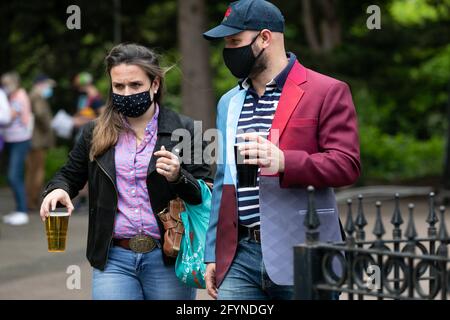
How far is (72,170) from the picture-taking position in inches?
197

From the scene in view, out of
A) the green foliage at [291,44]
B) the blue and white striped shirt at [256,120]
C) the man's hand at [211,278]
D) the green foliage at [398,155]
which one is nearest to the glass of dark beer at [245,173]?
the blue and white striped shirt at [256,120]

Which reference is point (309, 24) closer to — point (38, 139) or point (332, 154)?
point (38, 139)

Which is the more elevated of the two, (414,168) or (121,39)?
(121,39)

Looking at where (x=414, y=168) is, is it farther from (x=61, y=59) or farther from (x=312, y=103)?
(x=312, y=103)

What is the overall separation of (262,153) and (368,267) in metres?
0.64

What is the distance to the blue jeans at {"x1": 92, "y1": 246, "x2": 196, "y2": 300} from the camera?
189 inches

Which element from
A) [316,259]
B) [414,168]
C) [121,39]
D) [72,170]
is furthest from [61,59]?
[316,259]

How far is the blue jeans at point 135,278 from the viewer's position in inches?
189

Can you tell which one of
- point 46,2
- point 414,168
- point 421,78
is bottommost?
point 414,168

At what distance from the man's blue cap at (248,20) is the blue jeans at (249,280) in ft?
2.85

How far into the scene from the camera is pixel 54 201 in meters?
4.74

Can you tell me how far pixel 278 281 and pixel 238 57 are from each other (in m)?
0.94

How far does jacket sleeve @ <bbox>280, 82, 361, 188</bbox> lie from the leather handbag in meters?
0.88
